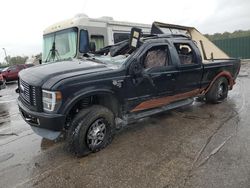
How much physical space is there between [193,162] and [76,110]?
2023 millimetres

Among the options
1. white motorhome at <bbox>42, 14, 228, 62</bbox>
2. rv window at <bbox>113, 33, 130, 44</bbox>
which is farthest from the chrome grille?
rv window at <bbox>113, 33, 130, 44</bbox>

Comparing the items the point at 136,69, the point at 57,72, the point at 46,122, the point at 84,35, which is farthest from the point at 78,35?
the point at 46,122

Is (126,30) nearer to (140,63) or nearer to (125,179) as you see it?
(140,63)

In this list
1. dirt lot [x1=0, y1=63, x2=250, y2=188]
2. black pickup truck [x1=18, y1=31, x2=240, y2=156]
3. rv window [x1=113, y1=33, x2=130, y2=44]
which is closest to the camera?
dirt lot [x1=0, y1=63, x2=250, y2=188]

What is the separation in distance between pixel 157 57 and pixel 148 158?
7.20 ft

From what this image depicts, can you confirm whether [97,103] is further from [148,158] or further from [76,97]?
[148,158]

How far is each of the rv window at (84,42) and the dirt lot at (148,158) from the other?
3.86m

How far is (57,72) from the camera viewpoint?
4086mm

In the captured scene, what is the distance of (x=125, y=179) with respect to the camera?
134 inches

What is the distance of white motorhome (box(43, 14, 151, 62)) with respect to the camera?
29.0ft

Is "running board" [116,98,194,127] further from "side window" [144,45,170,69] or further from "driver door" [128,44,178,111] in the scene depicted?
"side window" [144,45,170,69]

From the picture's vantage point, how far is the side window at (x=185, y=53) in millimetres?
5918

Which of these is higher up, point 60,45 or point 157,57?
point 60,45

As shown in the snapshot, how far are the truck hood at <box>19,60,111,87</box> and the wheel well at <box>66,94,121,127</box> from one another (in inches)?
17.7
